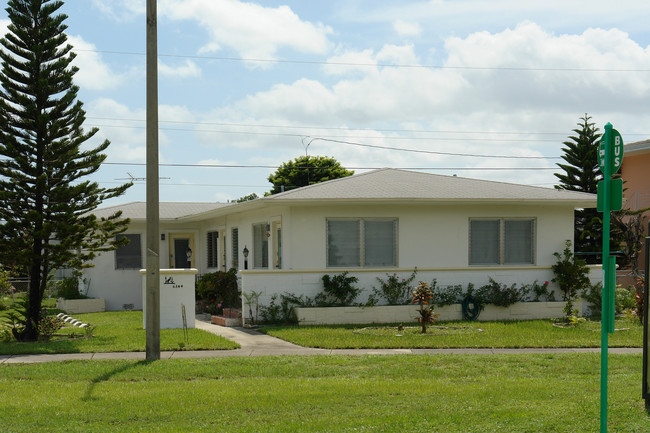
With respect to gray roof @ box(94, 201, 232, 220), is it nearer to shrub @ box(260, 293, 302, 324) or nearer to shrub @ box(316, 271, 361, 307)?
shrub @ box(260, 293, 302, 324)

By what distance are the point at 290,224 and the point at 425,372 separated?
8279 mm

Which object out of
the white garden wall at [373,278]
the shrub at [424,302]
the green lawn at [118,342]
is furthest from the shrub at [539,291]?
the green lawn at [118,342]

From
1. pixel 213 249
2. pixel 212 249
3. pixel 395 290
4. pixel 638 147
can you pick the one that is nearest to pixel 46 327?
pixel 395 290

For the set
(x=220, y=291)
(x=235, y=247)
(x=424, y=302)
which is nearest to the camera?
(x=424, y=302)

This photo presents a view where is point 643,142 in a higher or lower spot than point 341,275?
higher

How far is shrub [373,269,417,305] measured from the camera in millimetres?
18734

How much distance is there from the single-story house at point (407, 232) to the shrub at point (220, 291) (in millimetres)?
1299

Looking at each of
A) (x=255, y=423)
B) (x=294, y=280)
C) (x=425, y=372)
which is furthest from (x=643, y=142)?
(x=255, y=423)

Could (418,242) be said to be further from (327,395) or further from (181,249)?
(181,249)

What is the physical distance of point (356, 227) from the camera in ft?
62.2

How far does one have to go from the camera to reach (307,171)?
169ft

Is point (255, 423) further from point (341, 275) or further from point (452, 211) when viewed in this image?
point (452, 211)

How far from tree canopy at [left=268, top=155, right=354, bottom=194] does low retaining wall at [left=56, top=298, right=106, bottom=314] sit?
25983 mm

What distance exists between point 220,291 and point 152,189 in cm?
1063
